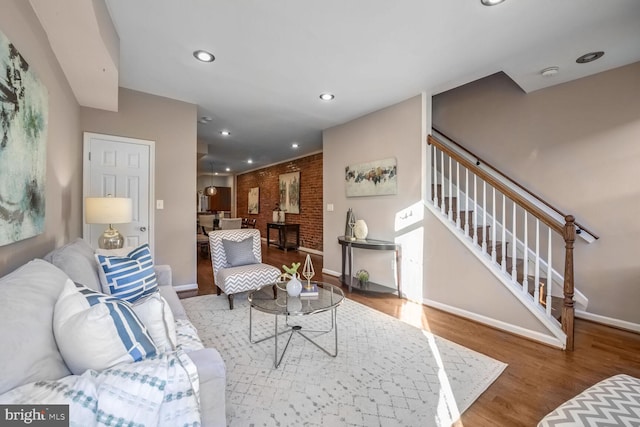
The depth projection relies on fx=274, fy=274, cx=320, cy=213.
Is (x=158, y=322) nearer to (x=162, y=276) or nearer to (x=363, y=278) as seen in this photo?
(x=162, y=276)

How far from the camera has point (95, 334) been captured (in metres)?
0.94

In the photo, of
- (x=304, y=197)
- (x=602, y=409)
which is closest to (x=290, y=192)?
(x=304, y=197)

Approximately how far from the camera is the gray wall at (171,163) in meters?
3.34

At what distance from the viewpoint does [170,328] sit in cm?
125

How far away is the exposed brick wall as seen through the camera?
6.73m

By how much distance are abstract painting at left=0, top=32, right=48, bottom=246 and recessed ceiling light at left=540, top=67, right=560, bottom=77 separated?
13.3 feet

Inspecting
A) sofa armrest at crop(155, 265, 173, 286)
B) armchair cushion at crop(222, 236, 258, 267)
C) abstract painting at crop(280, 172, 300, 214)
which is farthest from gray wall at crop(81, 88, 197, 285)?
abstract painting at crop(280, 172, 300, 214)

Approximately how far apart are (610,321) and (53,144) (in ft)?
17.2

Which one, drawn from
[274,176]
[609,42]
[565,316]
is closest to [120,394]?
[565,316]

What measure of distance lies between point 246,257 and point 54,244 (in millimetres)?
1770

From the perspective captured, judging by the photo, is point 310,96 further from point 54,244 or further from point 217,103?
point 54,244

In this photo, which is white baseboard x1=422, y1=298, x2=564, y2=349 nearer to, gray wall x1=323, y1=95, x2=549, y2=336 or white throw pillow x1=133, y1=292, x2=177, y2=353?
gray wall x1=323, y1=95, x2=549, y2=336

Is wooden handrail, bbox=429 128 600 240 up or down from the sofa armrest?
up

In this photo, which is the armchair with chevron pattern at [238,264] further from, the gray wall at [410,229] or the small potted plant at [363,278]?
the gray wall at [410,229]
